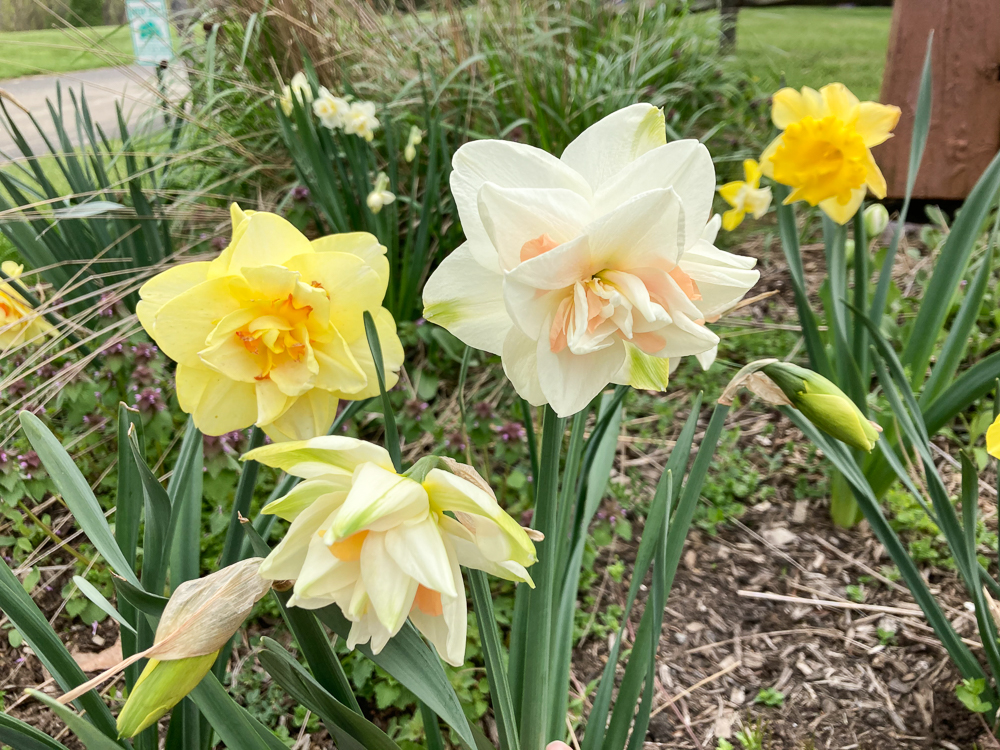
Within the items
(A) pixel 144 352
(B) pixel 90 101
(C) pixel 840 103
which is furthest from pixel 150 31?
(C) pixel 840 103

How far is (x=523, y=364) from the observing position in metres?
0.52

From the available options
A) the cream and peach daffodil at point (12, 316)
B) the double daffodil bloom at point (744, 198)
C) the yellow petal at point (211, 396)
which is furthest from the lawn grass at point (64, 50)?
the double daffodil bloom at point (744, 198)

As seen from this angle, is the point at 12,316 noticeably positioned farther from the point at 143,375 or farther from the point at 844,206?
the point at 844,206

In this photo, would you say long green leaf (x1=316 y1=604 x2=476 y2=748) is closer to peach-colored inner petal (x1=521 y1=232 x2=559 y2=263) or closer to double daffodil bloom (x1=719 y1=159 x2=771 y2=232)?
peach-colored inner petal (x1=521 y1=232 x2=559 y2=263)

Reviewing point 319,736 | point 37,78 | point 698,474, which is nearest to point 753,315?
point 698,474

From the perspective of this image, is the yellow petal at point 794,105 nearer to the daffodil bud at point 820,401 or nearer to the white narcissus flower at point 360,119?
the daffodil bud at point 820,401

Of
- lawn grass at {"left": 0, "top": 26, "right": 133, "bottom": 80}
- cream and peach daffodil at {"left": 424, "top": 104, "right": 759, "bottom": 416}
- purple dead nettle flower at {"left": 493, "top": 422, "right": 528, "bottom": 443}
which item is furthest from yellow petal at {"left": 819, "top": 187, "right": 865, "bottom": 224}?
lawn grass at {"left": 0, "top": 26, "right": 133, "bottom": 80}

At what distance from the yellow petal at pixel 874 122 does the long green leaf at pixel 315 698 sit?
1266 mm

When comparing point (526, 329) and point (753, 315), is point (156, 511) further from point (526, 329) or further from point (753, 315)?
point (753, 315)

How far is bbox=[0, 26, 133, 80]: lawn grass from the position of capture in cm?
207

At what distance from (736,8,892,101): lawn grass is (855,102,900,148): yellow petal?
1887 millimetres

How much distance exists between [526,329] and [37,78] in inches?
166

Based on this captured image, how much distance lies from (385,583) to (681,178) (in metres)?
0.36

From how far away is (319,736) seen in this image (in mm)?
1103
